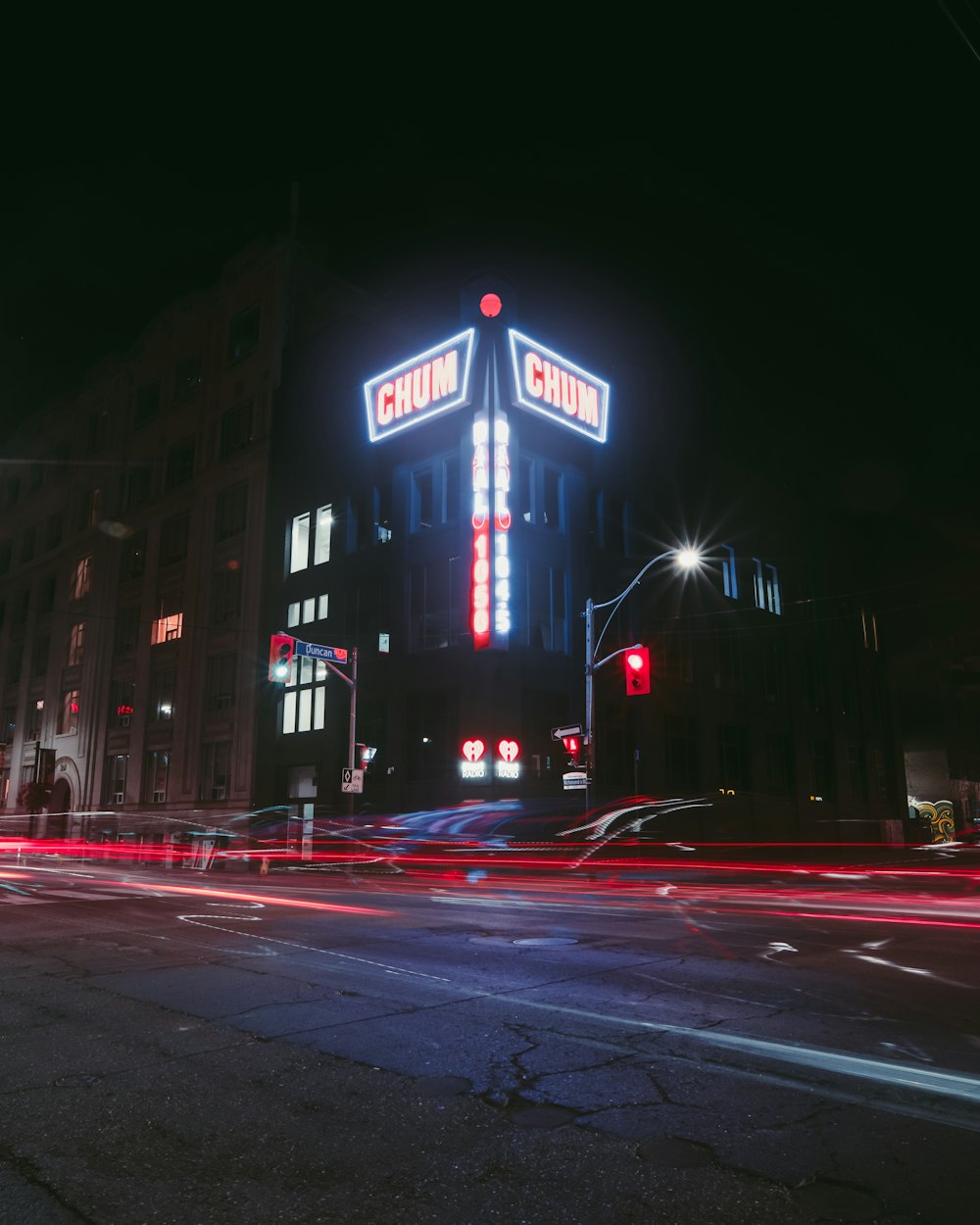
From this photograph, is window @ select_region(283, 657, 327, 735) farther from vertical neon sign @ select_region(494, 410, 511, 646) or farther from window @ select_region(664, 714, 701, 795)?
window @ select_region(664, 714, 701, 795)

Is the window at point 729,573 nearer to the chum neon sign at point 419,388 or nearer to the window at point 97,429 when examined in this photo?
the chum neon sign at point 419,388

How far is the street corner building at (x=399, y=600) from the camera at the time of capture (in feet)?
114

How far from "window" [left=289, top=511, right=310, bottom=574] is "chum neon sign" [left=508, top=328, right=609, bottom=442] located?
14.1 meters

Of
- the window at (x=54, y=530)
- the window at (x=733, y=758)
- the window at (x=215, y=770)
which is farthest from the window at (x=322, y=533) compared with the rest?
the window at (x=54, y=530)

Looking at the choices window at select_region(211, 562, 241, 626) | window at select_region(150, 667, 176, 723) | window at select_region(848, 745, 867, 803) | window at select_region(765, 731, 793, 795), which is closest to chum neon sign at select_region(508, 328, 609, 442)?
window at select_region(211, 562, 241, 626)

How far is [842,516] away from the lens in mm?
61406

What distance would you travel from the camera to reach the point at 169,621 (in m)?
49.9

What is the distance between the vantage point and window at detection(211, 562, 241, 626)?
4538 centimetres

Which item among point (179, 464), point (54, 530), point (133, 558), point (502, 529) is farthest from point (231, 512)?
point (54, 530)

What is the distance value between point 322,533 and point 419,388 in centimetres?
941

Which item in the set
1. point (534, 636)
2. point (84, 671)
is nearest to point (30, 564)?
point (84, 671)

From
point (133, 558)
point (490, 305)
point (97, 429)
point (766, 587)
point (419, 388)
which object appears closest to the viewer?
point (490, 305)

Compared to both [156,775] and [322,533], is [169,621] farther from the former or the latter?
[322,533]

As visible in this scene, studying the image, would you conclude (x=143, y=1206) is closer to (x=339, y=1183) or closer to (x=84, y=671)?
(x=339, y=1183)
